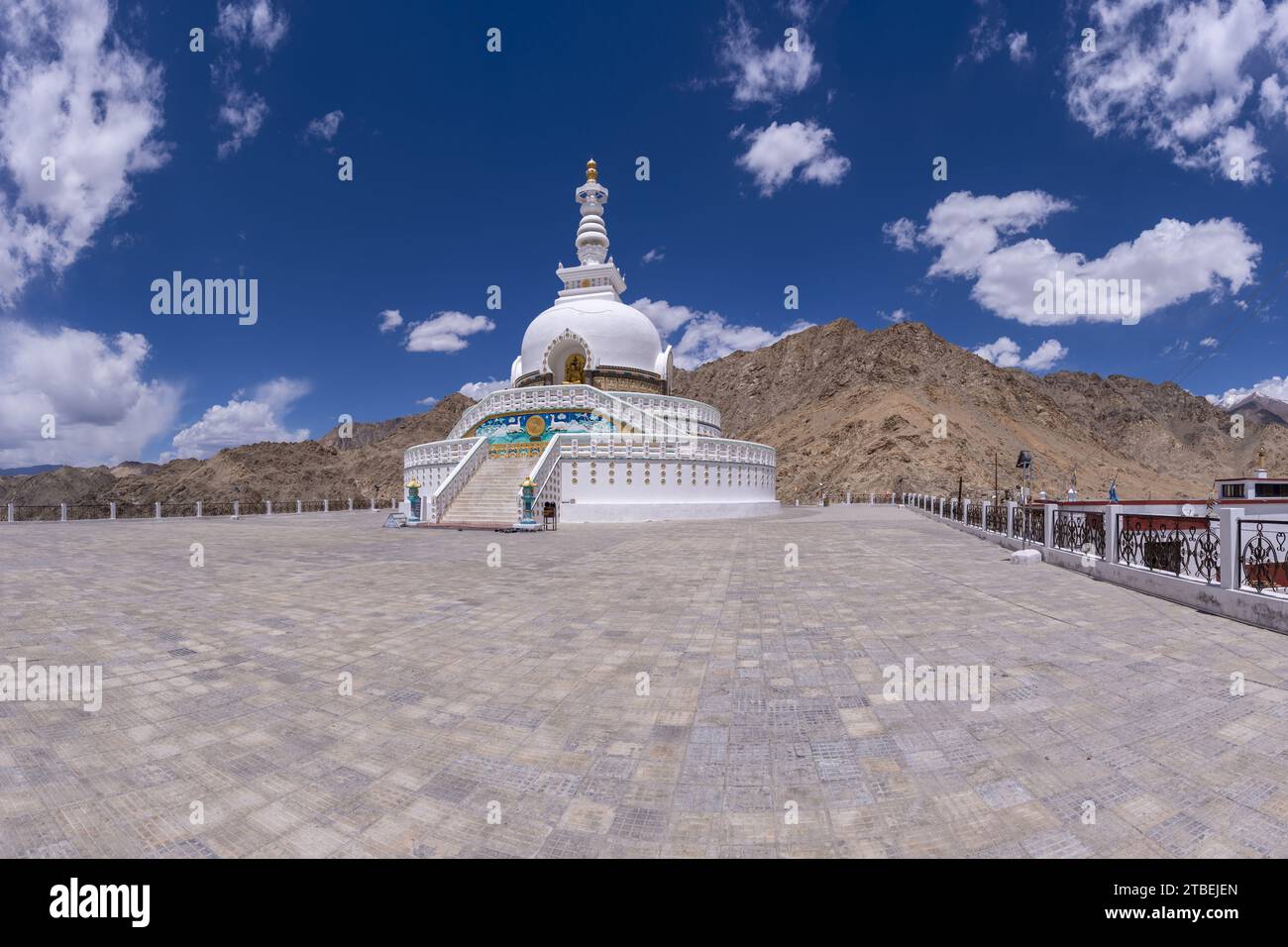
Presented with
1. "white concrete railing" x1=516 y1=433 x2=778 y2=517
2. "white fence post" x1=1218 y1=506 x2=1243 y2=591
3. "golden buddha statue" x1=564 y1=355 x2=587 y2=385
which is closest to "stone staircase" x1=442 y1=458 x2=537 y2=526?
"white concrete railing" x1=516 y1=433 x2=778 y2=517

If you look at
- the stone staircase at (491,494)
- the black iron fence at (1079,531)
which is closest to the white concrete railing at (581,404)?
the stone staircase at (491,494)

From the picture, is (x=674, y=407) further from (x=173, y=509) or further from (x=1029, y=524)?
(x=173, y=509)

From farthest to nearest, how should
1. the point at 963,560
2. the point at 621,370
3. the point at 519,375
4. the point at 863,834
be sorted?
the point at 519,375
the point at 621,370
the point at 963,560
the point at 863,834

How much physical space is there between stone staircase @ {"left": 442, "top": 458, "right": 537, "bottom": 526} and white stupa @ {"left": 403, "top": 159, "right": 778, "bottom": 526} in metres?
0.06

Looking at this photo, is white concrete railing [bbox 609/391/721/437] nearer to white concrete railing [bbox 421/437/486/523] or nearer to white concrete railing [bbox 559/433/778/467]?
white concrete railing [bbox 559/433/778/467]

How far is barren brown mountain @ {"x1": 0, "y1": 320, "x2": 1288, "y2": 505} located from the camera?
230 ft

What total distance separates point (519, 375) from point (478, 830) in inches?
1497

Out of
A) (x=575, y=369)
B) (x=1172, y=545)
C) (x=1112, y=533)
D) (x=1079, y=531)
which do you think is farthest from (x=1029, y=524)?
(x=575, y=369)

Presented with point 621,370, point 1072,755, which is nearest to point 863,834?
point 1072,755

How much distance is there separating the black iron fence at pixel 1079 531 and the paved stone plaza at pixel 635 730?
3.11m

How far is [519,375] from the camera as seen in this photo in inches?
1542

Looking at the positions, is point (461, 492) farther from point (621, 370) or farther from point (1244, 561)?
point (1244, 561)

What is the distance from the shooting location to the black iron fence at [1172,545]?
27.1 feet

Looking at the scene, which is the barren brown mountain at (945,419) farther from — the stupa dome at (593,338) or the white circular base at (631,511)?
the white circular base at (631,511)
